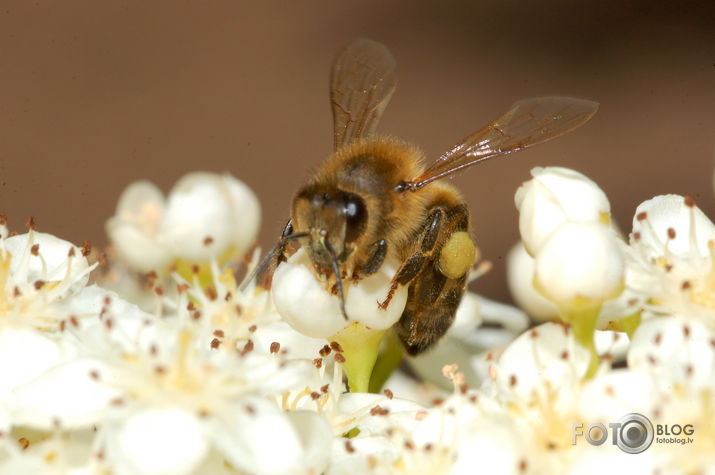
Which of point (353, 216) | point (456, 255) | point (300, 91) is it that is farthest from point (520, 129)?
point (300, 91)

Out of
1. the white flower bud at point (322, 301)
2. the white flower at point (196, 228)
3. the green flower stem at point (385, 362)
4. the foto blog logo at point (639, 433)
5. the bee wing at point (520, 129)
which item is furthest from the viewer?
the white flower at point (196, 228)

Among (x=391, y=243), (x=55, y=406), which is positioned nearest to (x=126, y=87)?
(x=391, y=243)

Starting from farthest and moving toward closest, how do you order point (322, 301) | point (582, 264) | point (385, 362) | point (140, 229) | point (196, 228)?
point (140, 229) → point (196, 228) → point (385, 362) → point (322, 301) → point (582, 264)

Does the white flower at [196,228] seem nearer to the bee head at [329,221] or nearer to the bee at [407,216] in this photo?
the bee at [407,216]

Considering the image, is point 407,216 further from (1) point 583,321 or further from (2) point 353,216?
(1) point 583,321

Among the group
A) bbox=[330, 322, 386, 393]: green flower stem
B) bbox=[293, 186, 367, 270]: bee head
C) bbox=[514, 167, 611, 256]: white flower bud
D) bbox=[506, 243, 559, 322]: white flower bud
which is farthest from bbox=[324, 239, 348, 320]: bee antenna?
bbox=[506, 243, 559, 322]: white flower bud

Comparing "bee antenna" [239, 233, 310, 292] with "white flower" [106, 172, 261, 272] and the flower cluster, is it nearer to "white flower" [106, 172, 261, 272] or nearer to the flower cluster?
the flower cluster

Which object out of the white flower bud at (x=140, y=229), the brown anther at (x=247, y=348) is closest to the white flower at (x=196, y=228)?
the white flower bud at (x=140, y=229)

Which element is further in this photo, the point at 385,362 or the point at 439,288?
the point at 385,362
